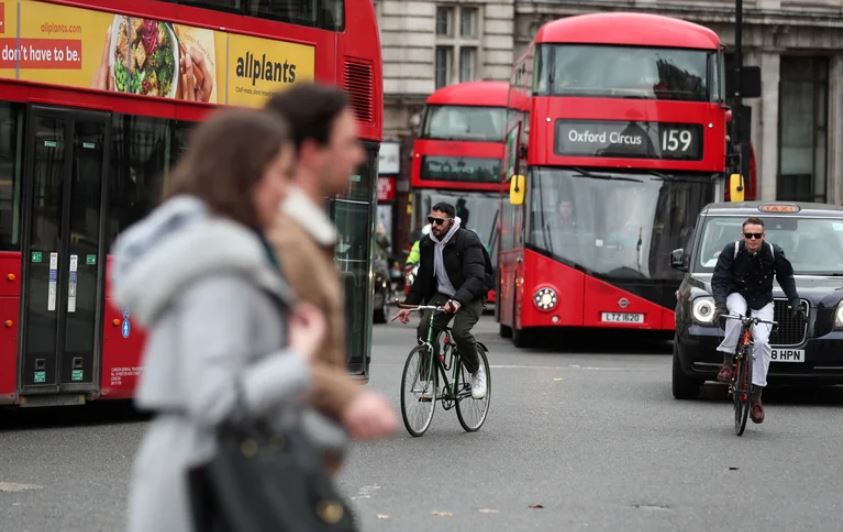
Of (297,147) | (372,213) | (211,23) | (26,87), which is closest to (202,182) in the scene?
(297,147)

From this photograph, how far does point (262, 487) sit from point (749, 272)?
1102 cm

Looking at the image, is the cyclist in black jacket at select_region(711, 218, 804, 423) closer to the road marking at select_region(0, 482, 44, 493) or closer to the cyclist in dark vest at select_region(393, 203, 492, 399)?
the cyclist in dark vest at select_region(393, 203, 492, 399)

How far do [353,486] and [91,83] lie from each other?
166 inches

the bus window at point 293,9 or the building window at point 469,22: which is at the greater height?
the building window at point 469,22

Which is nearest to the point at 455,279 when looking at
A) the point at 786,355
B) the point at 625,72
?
the point at 786,355

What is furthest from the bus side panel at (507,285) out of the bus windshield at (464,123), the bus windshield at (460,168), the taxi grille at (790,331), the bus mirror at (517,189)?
the taxi grille at (790,331)

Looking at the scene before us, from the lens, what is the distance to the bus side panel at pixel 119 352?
13.3 metres

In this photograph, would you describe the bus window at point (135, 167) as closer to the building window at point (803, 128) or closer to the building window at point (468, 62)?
the building window at point (468, 62)

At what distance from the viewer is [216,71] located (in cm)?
1386

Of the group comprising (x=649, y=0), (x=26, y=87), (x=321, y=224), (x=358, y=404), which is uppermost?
(x=649, y=0)

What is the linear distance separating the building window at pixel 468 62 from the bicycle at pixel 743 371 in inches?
1562

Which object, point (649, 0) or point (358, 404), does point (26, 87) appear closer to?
point (358, 404)

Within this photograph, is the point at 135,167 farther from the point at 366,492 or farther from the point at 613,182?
the point at 613,182

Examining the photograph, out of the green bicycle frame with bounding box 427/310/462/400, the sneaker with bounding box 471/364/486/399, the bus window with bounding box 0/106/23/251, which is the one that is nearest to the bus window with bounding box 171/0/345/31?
the bus window with bounding box 0/106/23/251
